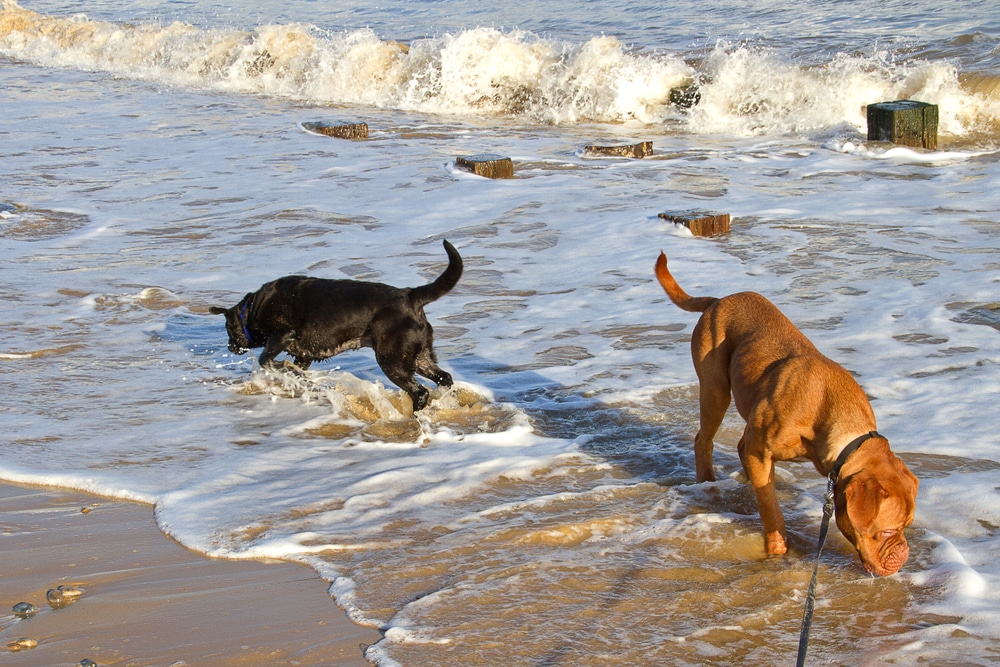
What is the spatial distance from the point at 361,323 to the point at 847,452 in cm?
299

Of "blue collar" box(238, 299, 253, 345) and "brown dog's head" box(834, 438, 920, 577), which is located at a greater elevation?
"blue collar" box(238, 299, 253, 345)

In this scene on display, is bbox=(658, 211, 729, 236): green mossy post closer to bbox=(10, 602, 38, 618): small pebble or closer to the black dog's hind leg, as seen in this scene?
the black dog's hind leg

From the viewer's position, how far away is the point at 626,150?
42.2 feet

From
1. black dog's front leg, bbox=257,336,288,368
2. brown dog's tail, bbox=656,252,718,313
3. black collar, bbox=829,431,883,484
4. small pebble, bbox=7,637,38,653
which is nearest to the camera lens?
small pebble, bbox=7,637,38,653

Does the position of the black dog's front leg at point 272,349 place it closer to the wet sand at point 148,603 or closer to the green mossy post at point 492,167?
the wet sand at point 148,603

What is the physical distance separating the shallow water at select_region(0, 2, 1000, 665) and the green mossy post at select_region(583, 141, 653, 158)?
0.21 m

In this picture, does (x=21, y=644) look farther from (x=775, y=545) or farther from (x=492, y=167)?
(x=492, y=167)

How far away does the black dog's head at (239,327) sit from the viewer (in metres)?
6.16

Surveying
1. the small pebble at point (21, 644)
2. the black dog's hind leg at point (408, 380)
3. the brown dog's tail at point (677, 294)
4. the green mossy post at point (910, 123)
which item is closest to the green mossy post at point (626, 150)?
the green mossy post at point (910, 123)

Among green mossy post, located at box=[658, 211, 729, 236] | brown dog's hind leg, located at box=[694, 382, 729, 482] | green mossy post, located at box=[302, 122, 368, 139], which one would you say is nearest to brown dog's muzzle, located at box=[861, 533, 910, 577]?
brown dog's hind leg, located at box=[694, 382, 729, 482]

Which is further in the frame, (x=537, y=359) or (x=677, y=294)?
(x=537, y=359)

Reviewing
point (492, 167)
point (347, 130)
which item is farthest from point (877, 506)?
point (347, 130)

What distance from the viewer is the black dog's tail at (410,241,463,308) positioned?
5.56 m

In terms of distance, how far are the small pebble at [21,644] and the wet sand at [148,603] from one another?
0.02 metres
